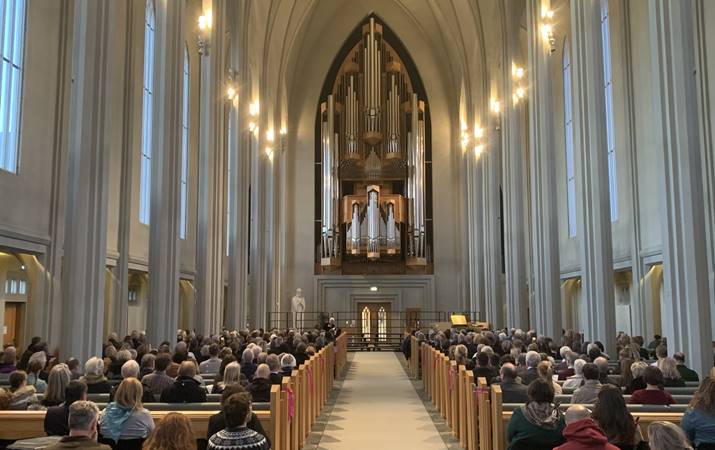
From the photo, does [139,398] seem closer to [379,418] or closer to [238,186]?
[379,418]

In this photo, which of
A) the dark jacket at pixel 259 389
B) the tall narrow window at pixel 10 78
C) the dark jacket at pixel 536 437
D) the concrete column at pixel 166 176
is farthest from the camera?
the concrete column at pixel 166 176

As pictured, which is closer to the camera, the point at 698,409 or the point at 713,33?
the point at 698,409

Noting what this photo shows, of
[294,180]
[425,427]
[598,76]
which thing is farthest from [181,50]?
[294,180]

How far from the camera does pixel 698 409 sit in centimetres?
462

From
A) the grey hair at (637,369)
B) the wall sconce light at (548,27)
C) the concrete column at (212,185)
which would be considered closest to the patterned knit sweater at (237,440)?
the grey hair at (637,369)

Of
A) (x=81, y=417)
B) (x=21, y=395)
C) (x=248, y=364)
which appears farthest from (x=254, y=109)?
(x=81, y=417)

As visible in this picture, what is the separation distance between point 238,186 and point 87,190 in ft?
37.6

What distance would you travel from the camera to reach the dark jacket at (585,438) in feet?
12.2

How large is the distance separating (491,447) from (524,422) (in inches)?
69.7

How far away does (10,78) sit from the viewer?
1216 centimetres

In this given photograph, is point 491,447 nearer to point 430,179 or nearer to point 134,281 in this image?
point 134,281

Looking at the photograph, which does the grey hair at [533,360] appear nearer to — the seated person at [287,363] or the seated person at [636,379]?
the seated person at [636,379]

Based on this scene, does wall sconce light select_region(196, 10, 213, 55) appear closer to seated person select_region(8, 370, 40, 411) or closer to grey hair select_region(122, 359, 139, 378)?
grey hair select_region(122, 359, 139, 378)

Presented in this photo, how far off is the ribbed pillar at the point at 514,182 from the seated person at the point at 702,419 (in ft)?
52.6
